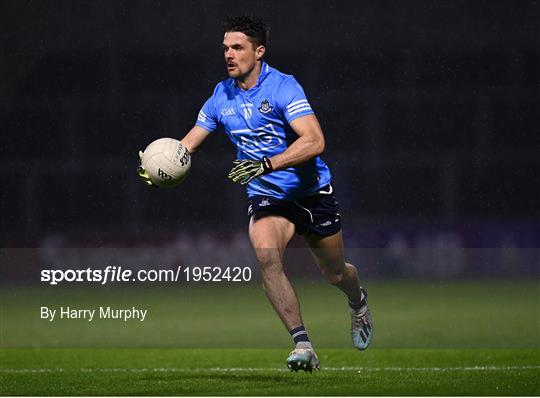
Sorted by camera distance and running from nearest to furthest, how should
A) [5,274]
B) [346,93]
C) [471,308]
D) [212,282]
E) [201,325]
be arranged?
1. [201,325]
2. [471,308]
3. [5,274]
4. [212,282]
5. [346,93]

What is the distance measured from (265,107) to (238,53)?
41cm

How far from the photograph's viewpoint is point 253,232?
28.3 ft

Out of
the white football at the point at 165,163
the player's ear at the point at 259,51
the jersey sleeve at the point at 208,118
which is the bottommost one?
the white football at the point at 165,163

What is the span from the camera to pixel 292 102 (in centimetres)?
868

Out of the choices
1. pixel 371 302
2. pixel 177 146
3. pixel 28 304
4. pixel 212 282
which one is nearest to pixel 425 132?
pixel 212 282

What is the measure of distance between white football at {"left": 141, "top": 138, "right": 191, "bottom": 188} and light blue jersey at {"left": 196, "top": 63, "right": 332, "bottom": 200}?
1.52 feet

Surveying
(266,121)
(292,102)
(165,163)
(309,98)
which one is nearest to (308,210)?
(266,121)

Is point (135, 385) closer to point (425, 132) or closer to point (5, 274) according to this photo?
point (5, 274)

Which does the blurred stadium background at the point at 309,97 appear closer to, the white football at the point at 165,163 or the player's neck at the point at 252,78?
the player's neck at the point at 252,78

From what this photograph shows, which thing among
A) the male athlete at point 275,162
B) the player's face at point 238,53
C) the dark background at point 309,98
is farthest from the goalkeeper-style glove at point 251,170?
the dark background at point 309,98

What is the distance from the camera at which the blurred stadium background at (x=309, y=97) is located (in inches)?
800

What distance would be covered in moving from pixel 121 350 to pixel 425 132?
1118 cm

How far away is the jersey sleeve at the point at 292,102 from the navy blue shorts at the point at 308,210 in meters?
0.65

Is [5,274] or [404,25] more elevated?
[404,25]
